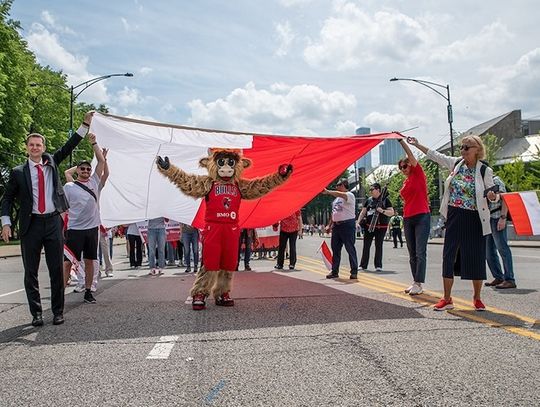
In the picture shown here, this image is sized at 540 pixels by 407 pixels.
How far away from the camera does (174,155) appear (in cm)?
745

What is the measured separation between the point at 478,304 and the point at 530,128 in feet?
238

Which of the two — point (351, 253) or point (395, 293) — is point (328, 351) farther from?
point (351, 253)

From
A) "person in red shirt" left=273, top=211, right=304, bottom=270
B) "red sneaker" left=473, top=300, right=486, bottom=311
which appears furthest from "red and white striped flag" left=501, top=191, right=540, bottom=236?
"person in red shirt" left=273, top=211, right=304, bottom=270

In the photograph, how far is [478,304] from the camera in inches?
227

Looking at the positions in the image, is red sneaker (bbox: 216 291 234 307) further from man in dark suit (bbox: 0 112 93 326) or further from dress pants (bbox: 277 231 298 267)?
dress pants (bbox: 277 231 298 267)

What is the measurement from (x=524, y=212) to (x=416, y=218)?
136 cm

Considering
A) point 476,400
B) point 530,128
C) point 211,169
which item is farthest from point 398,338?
point 530,128

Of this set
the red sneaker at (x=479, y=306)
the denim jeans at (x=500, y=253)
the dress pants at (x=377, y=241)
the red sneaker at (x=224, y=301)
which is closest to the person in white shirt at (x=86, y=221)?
the red sneaker at (x=224, y=301)

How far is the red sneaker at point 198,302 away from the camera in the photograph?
6.16m

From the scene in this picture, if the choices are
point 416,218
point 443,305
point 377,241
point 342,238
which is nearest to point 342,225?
point 342,238

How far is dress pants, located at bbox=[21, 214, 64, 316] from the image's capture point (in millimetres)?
5477

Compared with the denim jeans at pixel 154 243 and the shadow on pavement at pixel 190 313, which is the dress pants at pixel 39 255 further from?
the denim jeans at pixel 154 243

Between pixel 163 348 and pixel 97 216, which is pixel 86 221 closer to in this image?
pixel 97 216

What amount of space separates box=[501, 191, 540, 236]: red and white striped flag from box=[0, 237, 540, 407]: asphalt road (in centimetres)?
90
